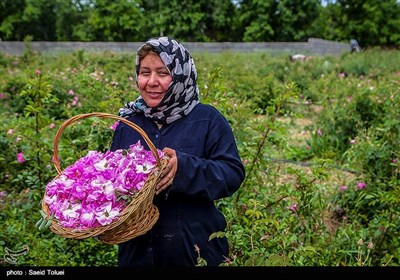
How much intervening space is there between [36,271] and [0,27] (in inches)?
1226

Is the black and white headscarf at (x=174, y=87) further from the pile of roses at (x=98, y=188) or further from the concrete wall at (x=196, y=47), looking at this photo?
the concrete wall at (x=196, y=47)

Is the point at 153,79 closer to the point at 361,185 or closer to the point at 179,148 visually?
the point at 179,148

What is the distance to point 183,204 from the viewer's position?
1.73m

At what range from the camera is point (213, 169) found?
166 cm

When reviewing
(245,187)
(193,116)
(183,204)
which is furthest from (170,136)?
(245,187)

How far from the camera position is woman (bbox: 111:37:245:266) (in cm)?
171

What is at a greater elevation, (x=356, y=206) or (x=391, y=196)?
(x=391, y=196)

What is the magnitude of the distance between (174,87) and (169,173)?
32 cm

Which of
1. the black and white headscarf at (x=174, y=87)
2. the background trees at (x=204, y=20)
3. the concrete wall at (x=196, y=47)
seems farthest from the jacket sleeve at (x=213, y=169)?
the background trees at (x=204, y=20)

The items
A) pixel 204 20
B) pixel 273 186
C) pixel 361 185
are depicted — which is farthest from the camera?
pixel 204 20

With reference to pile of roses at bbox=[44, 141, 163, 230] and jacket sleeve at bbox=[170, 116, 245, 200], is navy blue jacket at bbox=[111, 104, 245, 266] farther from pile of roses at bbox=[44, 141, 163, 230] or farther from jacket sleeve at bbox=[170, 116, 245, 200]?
pile of roses at bbox=[44, 141, 163, 230]

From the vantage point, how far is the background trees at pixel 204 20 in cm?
2816

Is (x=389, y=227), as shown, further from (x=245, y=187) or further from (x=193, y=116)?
(x=193, y=116)

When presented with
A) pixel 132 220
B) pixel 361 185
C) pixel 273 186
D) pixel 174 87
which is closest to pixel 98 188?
pixel 132 220
